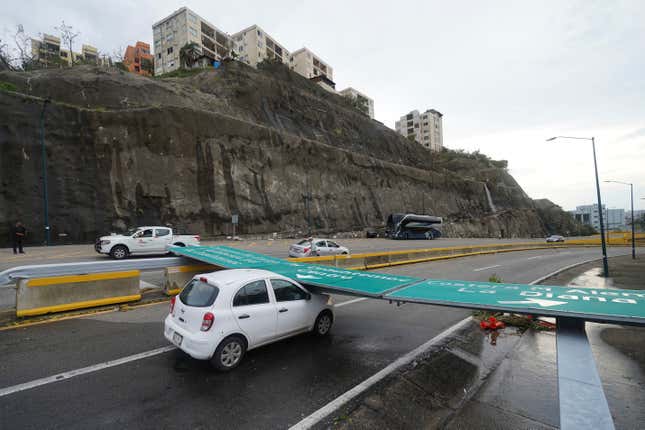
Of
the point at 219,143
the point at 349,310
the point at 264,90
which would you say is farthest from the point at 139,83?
the point at 349,310

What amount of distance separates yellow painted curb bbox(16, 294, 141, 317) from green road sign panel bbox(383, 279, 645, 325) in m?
7.30

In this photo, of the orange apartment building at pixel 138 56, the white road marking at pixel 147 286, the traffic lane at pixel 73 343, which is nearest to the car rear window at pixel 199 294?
the traffic lane at pixel 73 343

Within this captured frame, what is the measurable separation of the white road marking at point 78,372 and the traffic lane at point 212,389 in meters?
0.14

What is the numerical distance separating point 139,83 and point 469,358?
4654cm

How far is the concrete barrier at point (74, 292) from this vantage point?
7414mm

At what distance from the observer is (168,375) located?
195 inches

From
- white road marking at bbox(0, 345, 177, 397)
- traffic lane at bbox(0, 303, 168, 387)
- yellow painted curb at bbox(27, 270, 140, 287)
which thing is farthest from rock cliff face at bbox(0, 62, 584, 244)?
white road marking at bbox(0, 345, 177, 397)

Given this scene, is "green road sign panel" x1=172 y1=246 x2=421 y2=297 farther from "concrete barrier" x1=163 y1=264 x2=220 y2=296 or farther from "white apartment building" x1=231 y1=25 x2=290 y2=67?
"white apartment building" x1=231 y1=25 x2=290 y2=67

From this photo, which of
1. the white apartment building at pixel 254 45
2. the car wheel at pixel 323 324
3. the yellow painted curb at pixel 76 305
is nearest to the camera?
the car wheel at pixel 323 324

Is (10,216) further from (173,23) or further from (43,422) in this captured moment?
(173,23)

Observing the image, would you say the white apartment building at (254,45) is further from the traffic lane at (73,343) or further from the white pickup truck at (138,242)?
the traffic lane at (73,343)

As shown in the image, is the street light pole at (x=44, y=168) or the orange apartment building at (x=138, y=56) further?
the orange apartment building at (x=138, y=56)

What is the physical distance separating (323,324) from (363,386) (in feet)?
6.85

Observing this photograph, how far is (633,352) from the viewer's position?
20.9 ft
